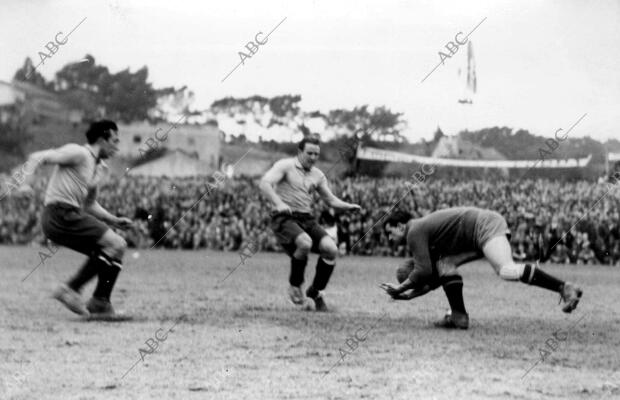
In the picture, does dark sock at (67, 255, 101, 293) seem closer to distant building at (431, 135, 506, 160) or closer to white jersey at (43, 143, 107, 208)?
white jersey at (43, 143, 107, 208)

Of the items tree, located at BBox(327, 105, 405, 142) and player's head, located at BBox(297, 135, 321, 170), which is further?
tree, located at BBox(327, 105, 405, 142)

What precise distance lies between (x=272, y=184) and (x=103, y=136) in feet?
6.41

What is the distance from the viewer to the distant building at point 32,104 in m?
29.9

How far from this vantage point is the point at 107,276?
7441mm

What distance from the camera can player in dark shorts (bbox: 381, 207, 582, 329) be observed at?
283 inches

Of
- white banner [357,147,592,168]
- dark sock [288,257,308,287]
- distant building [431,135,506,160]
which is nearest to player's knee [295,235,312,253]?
dark sock [288,257,308,287]

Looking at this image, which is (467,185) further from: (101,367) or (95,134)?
(101,367)

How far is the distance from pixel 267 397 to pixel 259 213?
70.9 feet

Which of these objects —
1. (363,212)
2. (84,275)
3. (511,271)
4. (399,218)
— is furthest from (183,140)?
(511,271)

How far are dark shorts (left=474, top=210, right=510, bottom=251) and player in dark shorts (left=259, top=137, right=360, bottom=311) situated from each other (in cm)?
165

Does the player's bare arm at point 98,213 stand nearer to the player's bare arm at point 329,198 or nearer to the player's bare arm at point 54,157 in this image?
the player's bare arm at point 54,157

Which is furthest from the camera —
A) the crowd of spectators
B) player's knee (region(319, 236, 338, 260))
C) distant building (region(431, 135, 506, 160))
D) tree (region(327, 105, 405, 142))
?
tree (region(327, 105, 405, 142))

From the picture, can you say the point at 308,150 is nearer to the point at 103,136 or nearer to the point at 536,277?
the point at 103,136

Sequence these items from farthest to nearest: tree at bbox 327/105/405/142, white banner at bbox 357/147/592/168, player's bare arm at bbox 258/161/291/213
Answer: tree at bbox 327/105/405/142 < white banner at bbox 357/147/592/168 < player's bare arm at bbox 258/161/291/213
